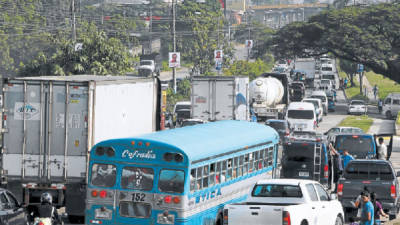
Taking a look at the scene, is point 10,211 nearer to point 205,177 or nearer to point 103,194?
point 103,194

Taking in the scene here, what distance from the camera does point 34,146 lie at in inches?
882

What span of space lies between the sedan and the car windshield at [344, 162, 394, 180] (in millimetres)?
10125

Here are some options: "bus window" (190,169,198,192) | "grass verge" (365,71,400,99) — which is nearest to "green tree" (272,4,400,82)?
"grass verge" (365,71,400,99)

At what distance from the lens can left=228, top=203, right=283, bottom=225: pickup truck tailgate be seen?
17219 mm

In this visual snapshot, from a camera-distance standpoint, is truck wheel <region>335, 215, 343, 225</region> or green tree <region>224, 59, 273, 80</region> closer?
truck wheel <region>335, 215, 343, 225</region>

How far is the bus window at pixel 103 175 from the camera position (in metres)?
18.6

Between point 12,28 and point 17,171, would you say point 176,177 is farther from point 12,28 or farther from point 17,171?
point 12,28

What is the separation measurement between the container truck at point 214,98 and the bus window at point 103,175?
23215mm

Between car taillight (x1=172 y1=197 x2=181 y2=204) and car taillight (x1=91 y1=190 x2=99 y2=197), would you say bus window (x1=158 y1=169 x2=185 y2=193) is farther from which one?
car taillight (x1=91 y1=190 x2=99 y2=197)

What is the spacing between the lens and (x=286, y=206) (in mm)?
17297

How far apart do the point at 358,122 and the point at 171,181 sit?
4967cm

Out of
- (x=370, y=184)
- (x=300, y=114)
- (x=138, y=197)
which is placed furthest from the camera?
(x=300, y=114)

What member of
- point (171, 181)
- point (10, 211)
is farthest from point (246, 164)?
point (10, 211)

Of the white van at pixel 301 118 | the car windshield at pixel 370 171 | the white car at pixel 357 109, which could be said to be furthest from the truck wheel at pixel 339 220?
the white car at pixel 357 109
